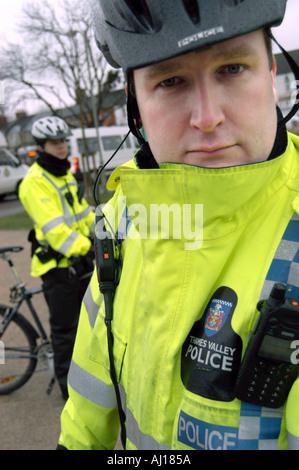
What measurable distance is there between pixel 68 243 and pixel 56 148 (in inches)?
35.0

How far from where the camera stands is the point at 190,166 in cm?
99

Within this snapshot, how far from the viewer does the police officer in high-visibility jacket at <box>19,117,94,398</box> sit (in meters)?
3.50

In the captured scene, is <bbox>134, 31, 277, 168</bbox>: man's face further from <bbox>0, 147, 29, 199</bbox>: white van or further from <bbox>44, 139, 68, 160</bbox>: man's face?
<bbox>0, 147, 29, 199</bbox>: white van

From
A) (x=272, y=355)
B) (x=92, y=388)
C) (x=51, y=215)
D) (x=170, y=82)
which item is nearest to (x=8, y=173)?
(x=51, y=215)

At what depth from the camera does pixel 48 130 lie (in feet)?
12.4

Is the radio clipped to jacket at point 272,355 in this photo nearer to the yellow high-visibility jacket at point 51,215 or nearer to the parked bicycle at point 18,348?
the yellow high-visibility jacket at point 51,215

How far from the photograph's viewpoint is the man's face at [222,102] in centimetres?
100

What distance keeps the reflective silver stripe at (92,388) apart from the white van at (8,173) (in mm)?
16506

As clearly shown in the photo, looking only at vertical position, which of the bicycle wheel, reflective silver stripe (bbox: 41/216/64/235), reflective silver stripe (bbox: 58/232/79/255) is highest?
reflective silver stripe (bbox: 41/216/64/235)

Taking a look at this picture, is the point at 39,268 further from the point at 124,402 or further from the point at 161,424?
the point at 161,424

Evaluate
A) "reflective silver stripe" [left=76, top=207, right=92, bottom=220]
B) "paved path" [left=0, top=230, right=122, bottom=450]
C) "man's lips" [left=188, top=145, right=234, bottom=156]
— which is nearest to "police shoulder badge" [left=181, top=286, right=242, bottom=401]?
"man's lips" [left=188, top=145, right=234, bottom=156]

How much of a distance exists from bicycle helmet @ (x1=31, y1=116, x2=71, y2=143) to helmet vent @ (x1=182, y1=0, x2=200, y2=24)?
292 centimetres

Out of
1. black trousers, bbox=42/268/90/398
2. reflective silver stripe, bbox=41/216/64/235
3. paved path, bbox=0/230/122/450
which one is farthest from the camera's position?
black trousers, bbox=42/268/90/398

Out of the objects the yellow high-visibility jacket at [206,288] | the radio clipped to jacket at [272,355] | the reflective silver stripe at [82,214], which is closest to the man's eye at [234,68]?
the yellow high-visibility jacket at [206,288]
